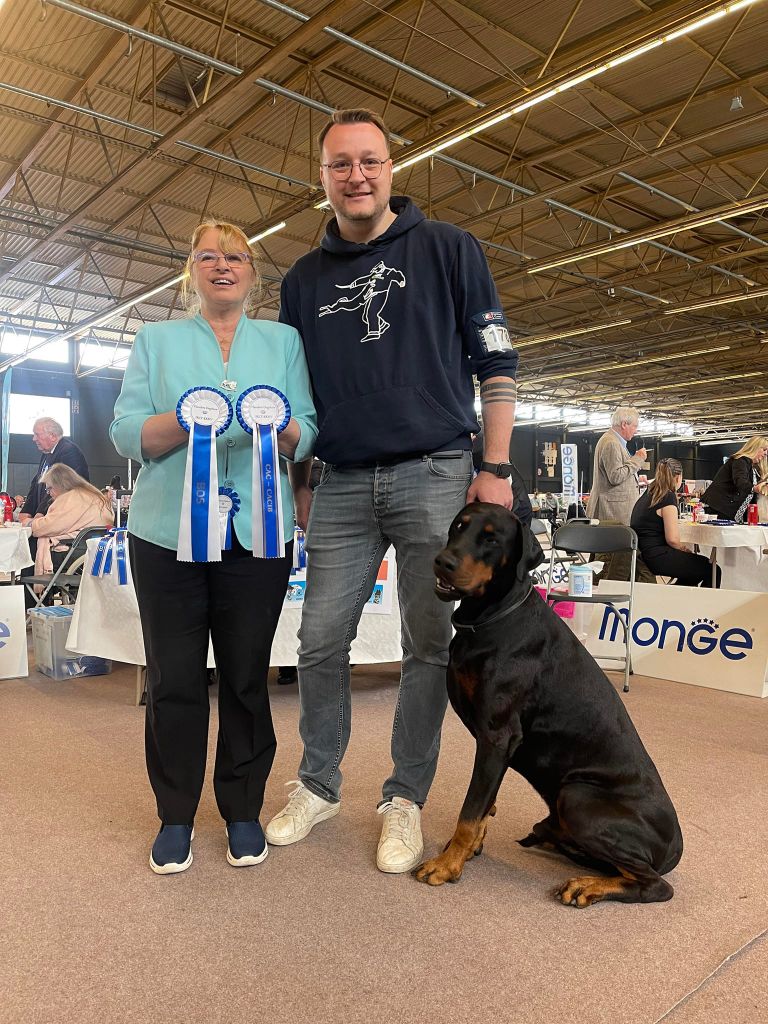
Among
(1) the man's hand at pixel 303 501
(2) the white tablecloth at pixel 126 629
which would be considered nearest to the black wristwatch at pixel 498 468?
(1) the man's hand at pixel 303 501

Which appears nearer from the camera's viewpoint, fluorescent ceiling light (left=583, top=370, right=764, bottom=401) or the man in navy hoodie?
the man in navy hoodie

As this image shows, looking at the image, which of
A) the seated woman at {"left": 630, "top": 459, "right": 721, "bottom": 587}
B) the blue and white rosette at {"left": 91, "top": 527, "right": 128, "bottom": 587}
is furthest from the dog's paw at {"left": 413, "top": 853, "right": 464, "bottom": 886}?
the seated woman at {"left": 630, "top": 459, "right": 721, "bottom": 587}

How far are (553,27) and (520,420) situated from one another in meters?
20.4

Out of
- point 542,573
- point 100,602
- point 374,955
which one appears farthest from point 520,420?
point 374,955

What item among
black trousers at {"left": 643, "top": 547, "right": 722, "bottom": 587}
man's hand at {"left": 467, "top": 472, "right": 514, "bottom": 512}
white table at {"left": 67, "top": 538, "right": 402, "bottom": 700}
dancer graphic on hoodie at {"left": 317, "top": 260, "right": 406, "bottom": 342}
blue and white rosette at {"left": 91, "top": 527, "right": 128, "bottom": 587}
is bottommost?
white table at {"left": 67, "top": 538, "right": 402, "bottom": 700}

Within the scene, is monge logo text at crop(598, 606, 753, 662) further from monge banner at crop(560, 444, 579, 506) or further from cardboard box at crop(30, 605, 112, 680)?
monge banner at crop(560, 444, 579, 506)

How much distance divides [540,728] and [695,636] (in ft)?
8.42

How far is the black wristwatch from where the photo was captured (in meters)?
1.72

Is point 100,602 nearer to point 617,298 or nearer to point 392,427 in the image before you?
point 392,427

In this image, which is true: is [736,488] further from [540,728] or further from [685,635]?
[540,728]

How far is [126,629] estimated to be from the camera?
11.0 ft

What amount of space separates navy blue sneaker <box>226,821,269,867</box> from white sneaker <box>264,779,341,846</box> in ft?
0.22

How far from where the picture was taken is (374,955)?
1365mm

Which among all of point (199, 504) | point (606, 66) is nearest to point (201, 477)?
point (199, 504)
